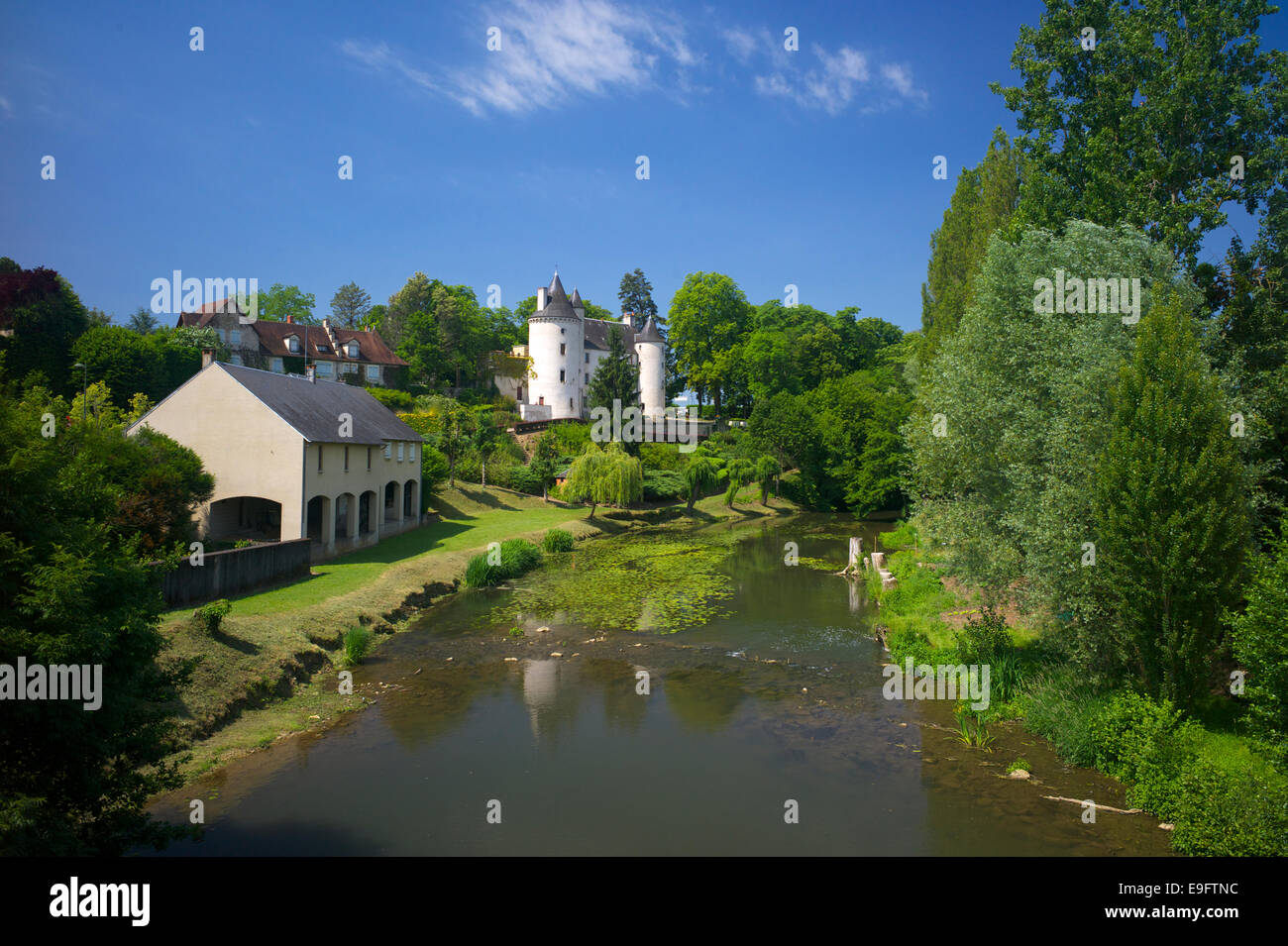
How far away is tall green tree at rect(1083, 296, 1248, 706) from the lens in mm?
11492

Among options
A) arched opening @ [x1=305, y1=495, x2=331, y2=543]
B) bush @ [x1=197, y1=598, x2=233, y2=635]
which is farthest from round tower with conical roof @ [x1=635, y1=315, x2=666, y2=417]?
bush @ [x1=197, y1=598, x2=233, y2=635]

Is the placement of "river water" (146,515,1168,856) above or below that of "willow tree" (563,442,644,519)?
below

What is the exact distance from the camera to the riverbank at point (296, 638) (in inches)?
527

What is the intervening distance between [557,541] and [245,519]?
44.3ft

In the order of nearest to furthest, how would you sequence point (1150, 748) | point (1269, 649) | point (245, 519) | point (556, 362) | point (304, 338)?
point (1269, 649)
point (1150, 748)
point (245, 519)
point (304, 338)
point (556, 362)

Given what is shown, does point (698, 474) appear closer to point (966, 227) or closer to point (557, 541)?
point (557, 541)

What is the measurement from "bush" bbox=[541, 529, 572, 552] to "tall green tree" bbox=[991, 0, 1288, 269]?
2386cm

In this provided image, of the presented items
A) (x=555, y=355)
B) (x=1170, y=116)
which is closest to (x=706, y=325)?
(x=555, y=355)

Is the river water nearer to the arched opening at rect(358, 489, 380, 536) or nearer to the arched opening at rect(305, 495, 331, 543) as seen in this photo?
the arched opening at rect(305, 495, 331, 543)

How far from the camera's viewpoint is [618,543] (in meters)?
38.2

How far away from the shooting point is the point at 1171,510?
38.5ft

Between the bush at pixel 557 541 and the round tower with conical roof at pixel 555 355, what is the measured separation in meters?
34.3

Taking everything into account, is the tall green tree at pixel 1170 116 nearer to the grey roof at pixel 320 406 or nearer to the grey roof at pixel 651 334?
the grey roof at pixel 320 406
